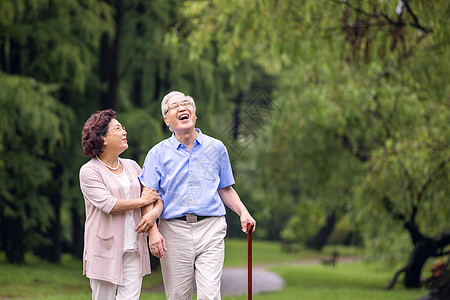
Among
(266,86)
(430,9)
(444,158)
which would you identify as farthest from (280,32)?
(266,86)

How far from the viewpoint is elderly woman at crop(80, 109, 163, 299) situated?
4117 millimetres

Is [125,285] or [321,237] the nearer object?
[125,285]

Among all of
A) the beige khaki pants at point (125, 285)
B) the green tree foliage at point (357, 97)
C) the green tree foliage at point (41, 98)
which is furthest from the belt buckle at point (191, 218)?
the green tree foliage at point (41, 98)

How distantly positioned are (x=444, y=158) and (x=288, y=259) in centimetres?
2028

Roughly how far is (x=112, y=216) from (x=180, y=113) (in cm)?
81

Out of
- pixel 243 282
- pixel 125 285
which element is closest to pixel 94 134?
pixel 125 285

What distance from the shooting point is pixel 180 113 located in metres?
4.32

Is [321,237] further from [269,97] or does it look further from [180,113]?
[180,113]

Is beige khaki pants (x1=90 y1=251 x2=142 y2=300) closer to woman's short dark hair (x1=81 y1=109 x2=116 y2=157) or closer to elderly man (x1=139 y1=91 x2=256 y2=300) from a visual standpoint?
elderly man (x1=139 y1=91 x2=256 y2=300)

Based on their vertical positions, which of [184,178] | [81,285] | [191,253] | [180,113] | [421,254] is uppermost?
[180,113]

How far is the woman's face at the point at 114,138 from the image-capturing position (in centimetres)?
429

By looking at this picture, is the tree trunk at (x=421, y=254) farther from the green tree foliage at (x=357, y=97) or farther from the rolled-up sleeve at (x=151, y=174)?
the rolled-up sleeve at (x=151, y=174)

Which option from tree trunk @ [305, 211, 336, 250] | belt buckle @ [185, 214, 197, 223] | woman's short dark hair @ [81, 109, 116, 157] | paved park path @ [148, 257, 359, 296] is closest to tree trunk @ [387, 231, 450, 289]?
paved park path @ [148, 257, 359, 296]

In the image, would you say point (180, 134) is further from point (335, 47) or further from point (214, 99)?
point (214, 99)
